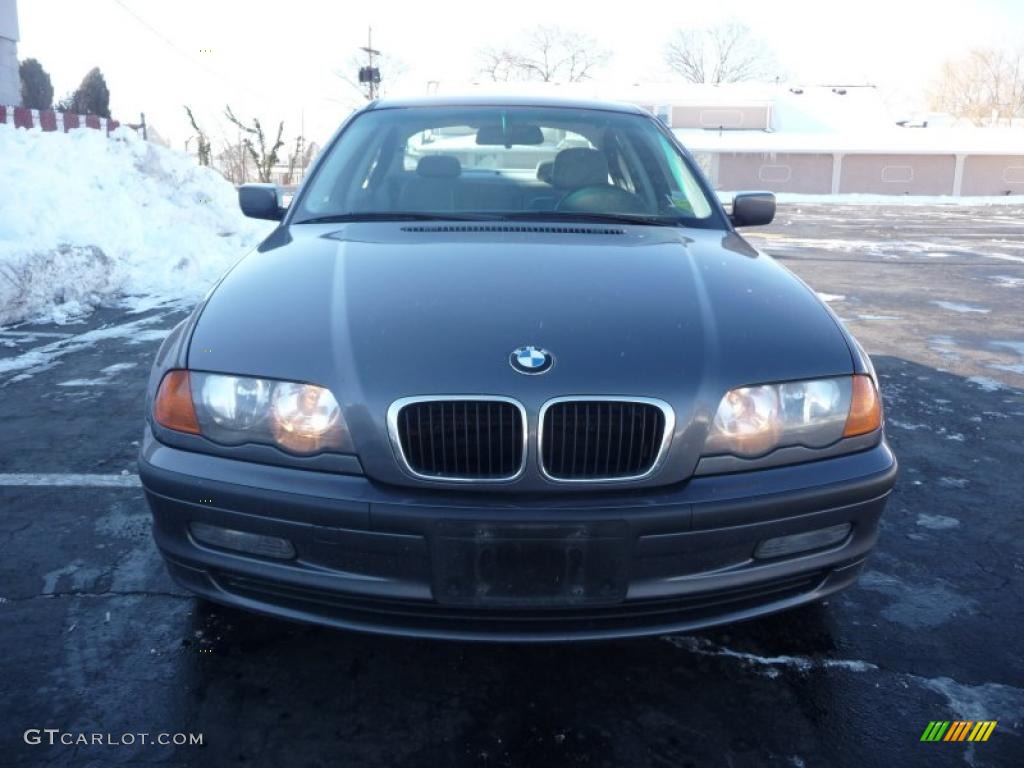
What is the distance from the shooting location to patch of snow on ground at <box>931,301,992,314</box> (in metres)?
8.02

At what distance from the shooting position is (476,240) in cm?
273

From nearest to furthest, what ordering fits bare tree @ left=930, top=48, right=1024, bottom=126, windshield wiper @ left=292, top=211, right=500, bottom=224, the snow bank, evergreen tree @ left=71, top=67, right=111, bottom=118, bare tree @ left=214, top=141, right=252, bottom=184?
windshield wiper @ left=292, top=211, right=500, bottom=224 → evergreen tree @ left=71, top=67, right=111, bottom=118 → bare tree @ left=214, top=141, right=252, bottom=184 → the snow bank → bare tree @ left=930, top=48, right=1024, bottom=126

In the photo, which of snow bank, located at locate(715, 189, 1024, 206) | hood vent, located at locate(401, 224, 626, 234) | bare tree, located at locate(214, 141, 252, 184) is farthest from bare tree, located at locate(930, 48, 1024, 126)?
hood vent, located at locate(401, 224, 626, 234)

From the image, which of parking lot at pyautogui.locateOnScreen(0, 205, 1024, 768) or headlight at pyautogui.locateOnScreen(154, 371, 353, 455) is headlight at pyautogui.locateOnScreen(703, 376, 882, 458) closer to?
parking lot at pyautogui.locateOnScreen(0, 205, 1024, 768)

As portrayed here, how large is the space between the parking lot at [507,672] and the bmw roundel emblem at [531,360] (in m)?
0.68

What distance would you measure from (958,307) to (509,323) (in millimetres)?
7379

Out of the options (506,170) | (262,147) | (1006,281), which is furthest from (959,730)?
(262,147)

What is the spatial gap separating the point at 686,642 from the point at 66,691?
163 centimetres

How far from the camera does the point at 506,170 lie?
381 cm

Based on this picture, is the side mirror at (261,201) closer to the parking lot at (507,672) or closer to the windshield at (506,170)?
the windshield at (506,170)

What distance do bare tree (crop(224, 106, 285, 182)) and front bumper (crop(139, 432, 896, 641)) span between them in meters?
25.2

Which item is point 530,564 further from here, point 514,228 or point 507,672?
point 514,228

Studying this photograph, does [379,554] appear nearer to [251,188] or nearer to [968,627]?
[968,627]

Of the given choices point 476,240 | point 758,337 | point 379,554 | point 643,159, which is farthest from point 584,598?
point 643,159
